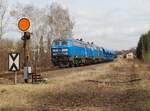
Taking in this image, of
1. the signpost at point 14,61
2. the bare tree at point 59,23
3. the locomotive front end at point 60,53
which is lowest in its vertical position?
the signpost at point 14,61

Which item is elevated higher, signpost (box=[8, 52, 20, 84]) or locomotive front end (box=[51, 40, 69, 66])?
locomotive front end (box=[51, 40, 69, 66])

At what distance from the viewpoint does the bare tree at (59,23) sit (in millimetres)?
76375

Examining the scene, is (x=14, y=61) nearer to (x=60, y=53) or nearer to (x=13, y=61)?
(x=13, y=61)

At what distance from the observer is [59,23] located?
3110 inches

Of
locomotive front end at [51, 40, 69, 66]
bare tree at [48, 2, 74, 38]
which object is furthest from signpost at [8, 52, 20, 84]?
bare tree at [48, 2, 74, 38]

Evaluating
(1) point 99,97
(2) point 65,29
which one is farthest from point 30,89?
(2) point 65,29

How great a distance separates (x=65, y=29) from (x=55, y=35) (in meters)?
4.70

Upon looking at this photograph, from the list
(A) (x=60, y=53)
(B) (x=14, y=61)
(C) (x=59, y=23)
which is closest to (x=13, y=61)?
(B) (x=14, y=61)

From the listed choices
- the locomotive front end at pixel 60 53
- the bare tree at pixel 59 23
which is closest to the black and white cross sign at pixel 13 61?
the locomotive front end at pixel 60 53

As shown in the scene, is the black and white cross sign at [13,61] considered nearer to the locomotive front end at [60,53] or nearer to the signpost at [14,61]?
the signpost at [14,61]

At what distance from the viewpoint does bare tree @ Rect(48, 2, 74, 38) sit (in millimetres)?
76375

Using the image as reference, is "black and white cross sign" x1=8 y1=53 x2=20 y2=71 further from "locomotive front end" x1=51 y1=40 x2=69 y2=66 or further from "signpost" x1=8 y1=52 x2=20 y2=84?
"locomotive front end" x1=51 y1=40 x2=69 y2=66

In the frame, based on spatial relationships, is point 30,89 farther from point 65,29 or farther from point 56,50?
point 65,29

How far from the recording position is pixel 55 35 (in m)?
75.3
